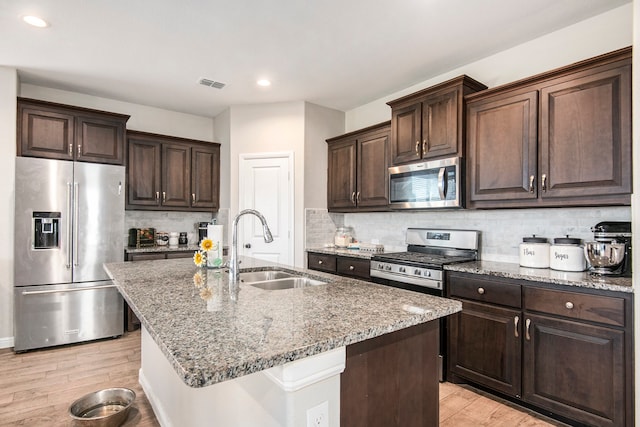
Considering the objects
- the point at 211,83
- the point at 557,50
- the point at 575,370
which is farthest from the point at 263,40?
the point at 575,370

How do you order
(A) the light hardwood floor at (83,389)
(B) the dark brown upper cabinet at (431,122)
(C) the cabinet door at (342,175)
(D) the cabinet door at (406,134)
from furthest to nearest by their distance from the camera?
(C) the cabinet door at (342,175) < (D) the cabinet door at (406,134) < (B) the dark brown upper cabinet at (431,122) < (A) the light hardwood floor at (83,389)

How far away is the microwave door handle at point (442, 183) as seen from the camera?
2963 mm

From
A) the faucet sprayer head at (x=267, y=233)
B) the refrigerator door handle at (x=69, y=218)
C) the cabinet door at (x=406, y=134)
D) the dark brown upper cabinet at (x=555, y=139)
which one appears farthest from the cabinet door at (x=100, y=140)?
the dark brown upper cabinet at (x=555, y=139)

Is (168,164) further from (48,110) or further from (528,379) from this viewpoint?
(528,379)

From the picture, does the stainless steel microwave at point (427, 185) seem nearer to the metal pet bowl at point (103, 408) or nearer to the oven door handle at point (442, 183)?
the oven door handle at point (442, 183)

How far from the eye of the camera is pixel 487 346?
2.41 meters

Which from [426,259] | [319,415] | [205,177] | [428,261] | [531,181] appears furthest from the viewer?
[205,177]

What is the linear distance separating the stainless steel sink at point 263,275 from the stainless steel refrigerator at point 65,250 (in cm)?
217

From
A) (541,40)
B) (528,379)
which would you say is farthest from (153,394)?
(541,40)

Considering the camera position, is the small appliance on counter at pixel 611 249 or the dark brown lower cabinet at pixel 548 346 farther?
the small appliance on counter at pixel 611 249

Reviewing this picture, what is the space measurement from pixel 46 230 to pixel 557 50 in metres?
4.77

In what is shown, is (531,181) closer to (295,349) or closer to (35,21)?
(295,349)

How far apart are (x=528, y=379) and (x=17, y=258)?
4345mm

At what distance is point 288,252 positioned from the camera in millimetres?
4285
